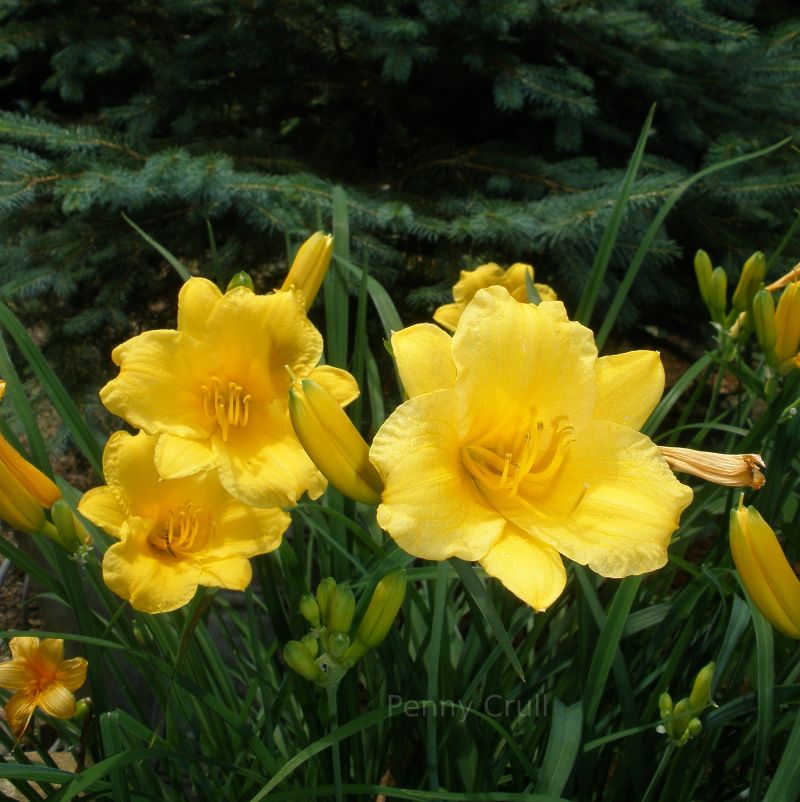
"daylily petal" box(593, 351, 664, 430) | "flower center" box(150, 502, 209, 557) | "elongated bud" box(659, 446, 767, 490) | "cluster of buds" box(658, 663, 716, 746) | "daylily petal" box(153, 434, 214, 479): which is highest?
"daylily petal" box(593, 351, 664, 430)

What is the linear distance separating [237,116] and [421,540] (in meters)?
2.26

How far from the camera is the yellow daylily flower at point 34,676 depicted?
115 centimetres

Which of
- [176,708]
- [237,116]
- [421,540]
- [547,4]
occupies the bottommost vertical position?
[176,708]

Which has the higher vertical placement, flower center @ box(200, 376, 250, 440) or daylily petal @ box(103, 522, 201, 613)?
flower center @ box(200, 376, 250, 440)

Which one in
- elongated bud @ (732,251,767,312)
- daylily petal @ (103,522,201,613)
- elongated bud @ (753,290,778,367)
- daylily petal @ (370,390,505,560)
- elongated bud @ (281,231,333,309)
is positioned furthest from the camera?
elongated bud @ (732,251,767,312)

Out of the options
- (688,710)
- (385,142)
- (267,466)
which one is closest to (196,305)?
(267,466)

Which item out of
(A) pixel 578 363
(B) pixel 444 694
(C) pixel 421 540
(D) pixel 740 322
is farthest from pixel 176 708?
(D) pixel 740 322

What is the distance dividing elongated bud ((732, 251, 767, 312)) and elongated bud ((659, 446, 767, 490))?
55cm

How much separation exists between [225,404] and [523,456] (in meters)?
0.41

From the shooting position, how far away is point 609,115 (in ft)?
8.65

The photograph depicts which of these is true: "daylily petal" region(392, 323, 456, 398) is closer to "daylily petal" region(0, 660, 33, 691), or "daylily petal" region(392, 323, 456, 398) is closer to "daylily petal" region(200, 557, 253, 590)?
"daylily petal" region(200, 557, 253, 590)

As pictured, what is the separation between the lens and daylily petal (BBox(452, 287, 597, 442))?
0.89 meters

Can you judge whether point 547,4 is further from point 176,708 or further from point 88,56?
point 176,708

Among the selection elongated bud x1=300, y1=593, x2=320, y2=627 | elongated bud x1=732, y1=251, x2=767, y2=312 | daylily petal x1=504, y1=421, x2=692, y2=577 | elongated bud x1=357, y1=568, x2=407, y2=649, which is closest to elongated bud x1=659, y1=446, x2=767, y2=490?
daylily petal x1=504, y1=421, x2=692, y2=577
